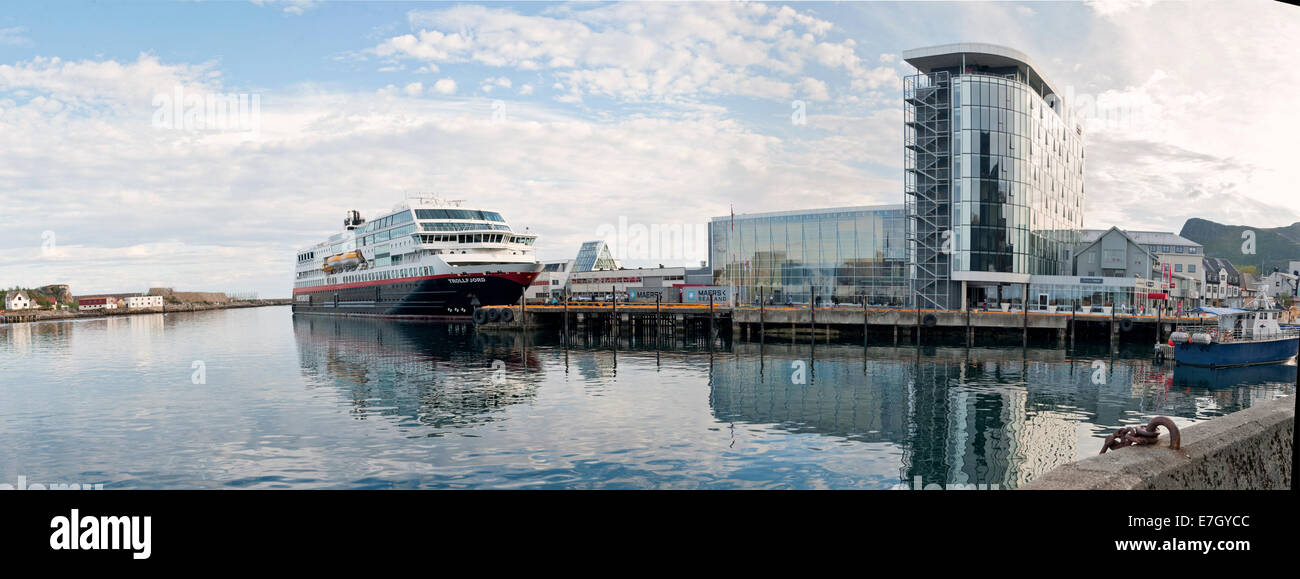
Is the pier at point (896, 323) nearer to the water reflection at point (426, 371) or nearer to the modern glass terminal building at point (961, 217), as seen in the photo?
the modern glass terminal building at point (961, 217)

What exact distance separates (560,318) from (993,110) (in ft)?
156

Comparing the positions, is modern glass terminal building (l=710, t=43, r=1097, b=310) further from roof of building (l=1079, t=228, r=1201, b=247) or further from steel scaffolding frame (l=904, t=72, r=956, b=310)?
roof of building (l=1079, t=228, r=1201, b=247)

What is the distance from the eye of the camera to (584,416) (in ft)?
83.3

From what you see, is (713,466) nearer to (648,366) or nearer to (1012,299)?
(648,366)

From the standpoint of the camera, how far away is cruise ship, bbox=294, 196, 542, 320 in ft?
259

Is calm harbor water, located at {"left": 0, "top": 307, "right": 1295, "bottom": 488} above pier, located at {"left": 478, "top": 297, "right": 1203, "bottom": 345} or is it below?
below

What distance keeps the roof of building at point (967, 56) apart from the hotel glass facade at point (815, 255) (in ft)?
45.9

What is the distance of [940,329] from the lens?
6081cm

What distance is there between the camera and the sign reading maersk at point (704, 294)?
268 feet

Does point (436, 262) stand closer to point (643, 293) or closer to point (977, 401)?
point (643, 293)

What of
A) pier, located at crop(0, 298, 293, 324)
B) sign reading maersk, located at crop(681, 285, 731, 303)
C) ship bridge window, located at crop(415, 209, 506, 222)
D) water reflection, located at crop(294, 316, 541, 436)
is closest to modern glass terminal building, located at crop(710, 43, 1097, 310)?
sign reading maersk, located at crop(681, 285, 731, 303)

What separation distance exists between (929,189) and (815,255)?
42.5ft

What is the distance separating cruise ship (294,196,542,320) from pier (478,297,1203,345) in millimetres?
6386
